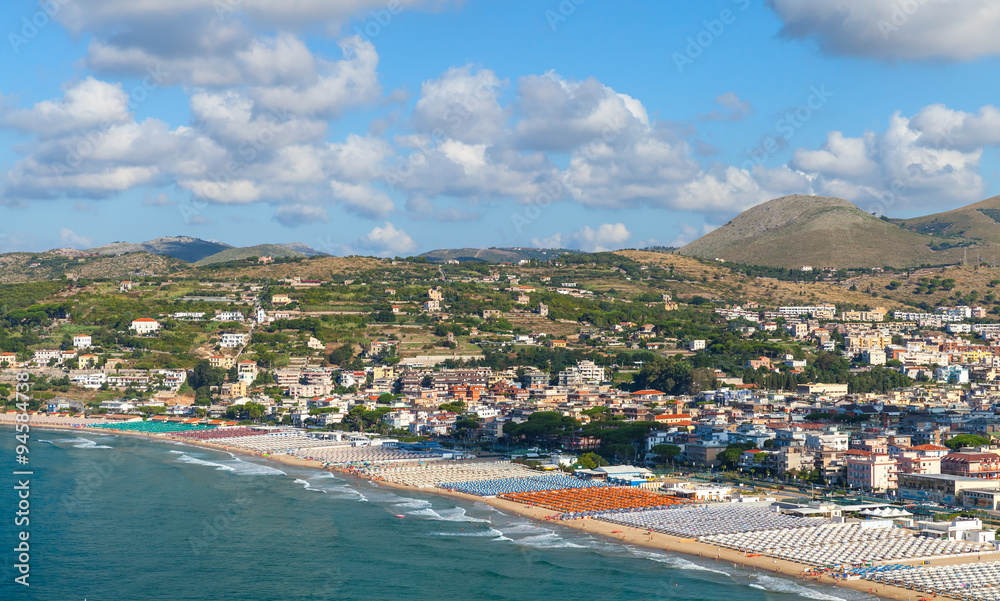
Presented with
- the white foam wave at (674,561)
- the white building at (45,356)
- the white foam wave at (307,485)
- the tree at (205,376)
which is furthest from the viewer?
the white building at (45,356)

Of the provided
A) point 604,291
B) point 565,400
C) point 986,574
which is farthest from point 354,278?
point 986,574

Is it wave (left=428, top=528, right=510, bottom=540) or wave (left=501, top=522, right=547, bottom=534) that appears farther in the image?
wave (left=501, top=522, right=547, bottom=534)

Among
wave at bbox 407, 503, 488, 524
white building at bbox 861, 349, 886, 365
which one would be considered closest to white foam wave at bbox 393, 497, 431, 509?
wave at bbox 407, 503, 488, 524

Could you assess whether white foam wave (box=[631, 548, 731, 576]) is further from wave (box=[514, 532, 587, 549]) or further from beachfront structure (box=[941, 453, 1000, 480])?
beachfront structure (box=[941, 453, 1000, 480])

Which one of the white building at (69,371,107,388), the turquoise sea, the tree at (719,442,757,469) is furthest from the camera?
the white building at (69,371,107,388)

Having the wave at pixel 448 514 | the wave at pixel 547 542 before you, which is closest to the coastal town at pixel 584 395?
the wave at pixel 547 542

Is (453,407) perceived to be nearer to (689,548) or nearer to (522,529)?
(522,529)

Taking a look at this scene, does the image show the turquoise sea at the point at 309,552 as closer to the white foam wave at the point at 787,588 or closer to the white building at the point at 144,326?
the white foam wave at the point at 787,588

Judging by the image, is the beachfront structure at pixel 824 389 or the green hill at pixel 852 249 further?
the green hill at pixel 852 249

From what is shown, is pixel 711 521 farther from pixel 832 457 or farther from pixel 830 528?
pixel 832 457
